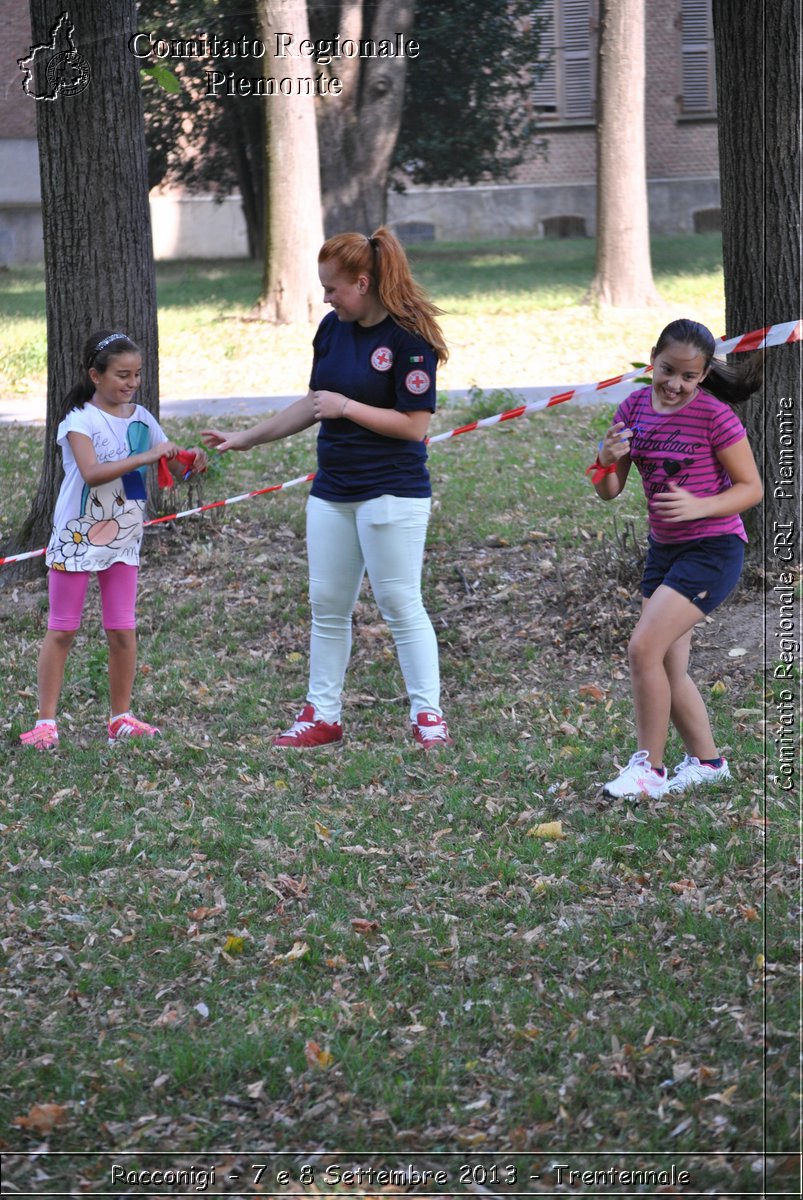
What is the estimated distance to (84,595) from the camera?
223 inches

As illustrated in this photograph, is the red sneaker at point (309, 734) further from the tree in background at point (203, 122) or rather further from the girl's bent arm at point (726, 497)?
the tree in background at point (203, 122)

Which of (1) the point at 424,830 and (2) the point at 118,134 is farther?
(2) the point at 118,134

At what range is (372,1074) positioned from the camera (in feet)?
11.1

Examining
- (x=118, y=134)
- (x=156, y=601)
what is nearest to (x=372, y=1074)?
(x=156, y=601)

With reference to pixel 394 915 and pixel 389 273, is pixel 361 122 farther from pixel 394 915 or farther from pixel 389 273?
pixel 394 915

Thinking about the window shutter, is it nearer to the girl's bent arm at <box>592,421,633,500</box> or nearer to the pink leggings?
the pink leggings

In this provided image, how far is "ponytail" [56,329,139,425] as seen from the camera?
17.8 feet

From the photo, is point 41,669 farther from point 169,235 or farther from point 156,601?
point 169,235

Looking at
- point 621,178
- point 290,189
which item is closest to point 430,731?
point 290,189

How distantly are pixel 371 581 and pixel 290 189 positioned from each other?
1095 centimetres

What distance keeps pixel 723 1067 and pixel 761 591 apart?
11.9 feet

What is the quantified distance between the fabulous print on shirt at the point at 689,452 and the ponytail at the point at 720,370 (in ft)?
0.26

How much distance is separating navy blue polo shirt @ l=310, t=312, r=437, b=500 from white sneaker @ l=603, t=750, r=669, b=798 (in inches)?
53.4

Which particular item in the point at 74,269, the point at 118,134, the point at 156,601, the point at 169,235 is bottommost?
the point at 156,601
